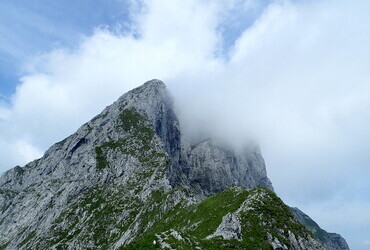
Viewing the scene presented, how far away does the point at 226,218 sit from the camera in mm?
92875

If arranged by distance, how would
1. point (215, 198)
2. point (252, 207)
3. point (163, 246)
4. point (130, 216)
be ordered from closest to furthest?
point (163, 246) → point (252, 207) → point (215, 198) → point (130, 216)

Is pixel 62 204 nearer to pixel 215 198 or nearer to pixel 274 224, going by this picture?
pixel 215 198

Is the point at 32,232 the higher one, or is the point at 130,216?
the point at 130,216

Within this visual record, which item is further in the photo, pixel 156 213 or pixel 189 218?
pixel 156 213

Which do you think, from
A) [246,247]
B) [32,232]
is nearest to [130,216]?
[32,232]

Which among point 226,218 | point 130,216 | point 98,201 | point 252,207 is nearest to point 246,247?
point 226,218

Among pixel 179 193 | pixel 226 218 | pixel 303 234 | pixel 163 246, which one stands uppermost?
pixel 179 193

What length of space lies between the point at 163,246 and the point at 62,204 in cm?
15395

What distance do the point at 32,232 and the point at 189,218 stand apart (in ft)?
381

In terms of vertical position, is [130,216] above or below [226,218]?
above

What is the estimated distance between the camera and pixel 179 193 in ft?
542

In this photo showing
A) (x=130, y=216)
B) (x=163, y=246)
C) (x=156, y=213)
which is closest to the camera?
(x=163, y=246)

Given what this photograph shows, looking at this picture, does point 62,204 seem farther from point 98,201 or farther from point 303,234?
point 303,234

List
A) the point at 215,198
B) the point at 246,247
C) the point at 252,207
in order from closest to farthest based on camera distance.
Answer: the point at 246,247 < the point at 252,207 < the point at 215,198
